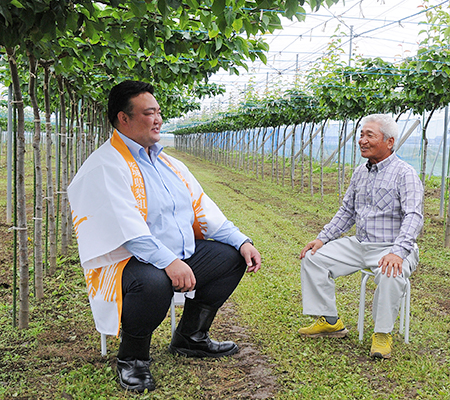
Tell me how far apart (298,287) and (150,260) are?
7.85 feet

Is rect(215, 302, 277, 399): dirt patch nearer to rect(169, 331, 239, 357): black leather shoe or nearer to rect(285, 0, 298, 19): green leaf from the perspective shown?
rect(169, 331, 239, 357): black leather shoe

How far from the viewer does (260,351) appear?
3139 mm

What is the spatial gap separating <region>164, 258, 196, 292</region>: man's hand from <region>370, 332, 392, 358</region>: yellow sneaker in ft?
4.39

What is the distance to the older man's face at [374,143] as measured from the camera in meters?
3.28

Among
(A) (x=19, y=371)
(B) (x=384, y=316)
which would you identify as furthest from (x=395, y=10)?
(A) (x=19, y=371)

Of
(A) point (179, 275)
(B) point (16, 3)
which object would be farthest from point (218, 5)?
(A) point (179, 275)

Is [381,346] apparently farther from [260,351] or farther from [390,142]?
[390,142]

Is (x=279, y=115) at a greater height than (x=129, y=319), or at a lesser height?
greater

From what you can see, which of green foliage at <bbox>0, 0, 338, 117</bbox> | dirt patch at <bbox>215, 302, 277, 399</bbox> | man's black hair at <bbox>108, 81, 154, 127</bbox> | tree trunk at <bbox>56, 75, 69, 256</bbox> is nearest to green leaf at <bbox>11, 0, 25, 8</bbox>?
green foliage at <bbox>0, 0, 338, 117</bbox>

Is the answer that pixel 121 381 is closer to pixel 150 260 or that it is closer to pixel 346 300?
pixel 150 260

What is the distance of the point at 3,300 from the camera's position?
417cm

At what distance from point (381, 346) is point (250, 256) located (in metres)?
1.05

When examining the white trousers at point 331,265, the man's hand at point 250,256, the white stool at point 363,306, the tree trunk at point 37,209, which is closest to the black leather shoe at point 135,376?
the man's hand at point 250,256

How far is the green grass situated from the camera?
262cm
